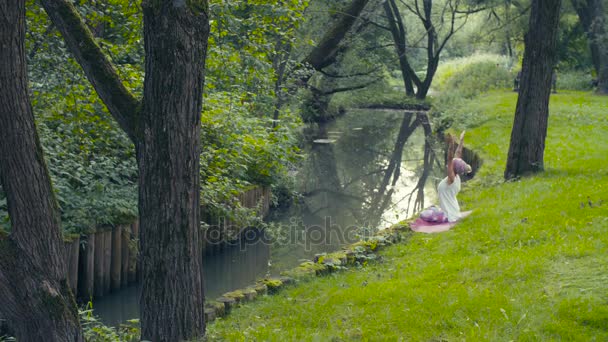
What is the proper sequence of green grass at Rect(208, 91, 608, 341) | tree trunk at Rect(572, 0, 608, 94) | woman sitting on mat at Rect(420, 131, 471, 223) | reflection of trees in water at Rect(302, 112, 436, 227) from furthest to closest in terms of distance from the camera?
tree trunk at Rect(572, 0, 608, 94)
reflection of trees in water at Rect(302, 112, 436, 227)
woman sitting on mat at Rect(420, 131, 471, 223)
green grass at Rect(208, 91, 608, 341)

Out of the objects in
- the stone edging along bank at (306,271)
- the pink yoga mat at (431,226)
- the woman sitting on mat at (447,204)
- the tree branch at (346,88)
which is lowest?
the stone edging along bank at (306,271)

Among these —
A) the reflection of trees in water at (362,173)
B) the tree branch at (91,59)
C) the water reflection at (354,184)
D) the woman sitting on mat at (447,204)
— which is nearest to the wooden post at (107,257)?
the water reflection at (354,184)

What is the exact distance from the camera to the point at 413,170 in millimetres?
26500

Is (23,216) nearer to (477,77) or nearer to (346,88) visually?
(346,88)

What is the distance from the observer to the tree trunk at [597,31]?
36781mm

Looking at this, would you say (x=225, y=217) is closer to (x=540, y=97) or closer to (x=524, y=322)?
(x=540, y=97)

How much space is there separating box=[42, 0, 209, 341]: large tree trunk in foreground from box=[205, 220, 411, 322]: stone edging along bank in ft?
5.41

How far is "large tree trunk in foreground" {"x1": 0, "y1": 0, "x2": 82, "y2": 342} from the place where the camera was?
651 cm

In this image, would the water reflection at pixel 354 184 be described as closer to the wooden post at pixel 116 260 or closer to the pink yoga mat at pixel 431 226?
the pink yoga mat at pixel 431 226

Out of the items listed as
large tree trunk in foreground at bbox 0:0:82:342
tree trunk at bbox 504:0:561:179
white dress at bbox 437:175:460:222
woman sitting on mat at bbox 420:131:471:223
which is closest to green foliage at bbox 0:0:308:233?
woman sitting on mat at bbox 420:131:471:223

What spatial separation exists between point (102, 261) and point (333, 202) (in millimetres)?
9930

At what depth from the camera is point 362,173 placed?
2639 cm

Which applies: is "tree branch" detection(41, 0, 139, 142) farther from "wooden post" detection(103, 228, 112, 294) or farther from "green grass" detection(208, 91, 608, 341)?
"wooden post" detection(103, 228, 112, 294)

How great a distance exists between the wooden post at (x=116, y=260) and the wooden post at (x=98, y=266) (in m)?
0.32
